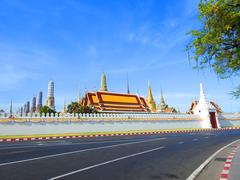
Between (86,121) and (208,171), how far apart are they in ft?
93.9

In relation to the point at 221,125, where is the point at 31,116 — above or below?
above

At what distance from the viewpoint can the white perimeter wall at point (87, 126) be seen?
89.9 ft

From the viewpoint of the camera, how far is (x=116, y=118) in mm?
37156

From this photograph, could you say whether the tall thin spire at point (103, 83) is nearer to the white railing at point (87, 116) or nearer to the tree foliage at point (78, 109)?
the tree foliage at point (78, 109)

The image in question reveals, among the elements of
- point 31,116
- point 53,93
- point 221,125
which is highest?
point 53,93

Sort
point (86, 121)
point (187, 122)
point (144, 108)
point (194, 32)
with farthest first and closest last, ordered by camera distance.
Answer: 1. point (144, 108)
2. point (187, 122)
3. point (86, 121)
4. point (194, 32)

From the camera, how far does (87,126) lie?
1339 inches

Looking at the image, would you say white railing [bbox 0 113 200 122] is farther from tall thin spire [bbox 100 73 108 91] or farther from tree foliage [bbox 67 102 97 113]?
tall thin spire [bbox 100 73 108 91]

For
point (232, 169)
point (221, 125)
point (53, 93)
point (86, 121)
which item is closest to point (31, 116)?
point (86, 121)

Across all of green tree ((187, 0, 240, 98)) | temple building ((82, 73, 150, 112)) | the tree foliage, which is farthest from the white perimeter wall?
green tree ((187, 0, 240, 98))

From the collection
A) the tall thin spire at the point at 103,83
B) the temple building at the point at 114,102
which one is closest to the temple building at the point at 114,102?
the temple building at the point at 114,102

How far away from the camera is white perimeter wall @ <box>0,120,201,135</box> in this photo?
27391 mm

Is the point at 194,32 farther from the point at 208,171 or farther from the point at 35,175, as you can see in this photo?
the point at 35,175

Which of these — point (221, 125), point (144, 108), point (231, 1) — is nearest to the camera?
point (231, 1)
